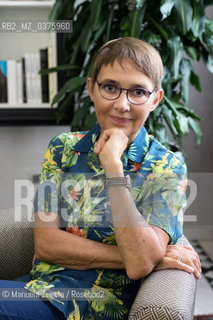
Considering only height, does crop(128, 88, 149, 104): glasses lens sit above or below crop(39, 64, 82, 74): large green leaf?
above

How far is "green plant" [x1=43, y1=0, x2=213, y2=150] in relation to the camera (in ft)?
7.25

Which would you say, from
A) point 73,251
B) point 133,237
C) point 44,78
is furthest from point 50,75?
point 133,237

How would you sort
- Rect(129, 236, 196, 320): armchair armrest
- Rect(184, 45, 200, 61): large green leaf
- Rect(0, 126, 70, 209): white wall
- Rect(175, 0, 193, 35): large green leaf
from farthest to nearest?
Rect(0, 126, 70, 209): white wall
Rect(184, 45, 200, 61): large green leaf
Rect(175, 0, 193, 35): large green leaf
Rect(129, 236, 196, 320): armchair armrest

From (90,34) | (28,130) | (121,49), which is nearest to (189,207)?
(28,130)

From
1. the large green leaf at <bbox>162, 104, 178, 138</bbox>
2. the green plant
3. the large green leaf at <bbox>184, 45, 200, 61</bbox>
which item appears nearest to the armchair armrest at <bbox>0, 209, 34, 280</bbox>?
the green plant

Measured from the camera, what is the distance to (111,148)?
131 centimetres

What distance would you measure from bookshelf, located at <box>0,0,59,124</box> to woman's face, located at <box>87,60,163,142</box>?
4.86ft

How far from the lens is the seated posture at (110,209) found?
4.09ft

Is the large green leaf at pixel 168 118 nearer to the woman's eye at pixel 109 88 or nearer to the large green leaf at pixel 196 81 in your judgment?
the large green leaf at pixel 196 81

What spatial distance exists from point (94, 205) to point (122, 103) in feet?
1.04

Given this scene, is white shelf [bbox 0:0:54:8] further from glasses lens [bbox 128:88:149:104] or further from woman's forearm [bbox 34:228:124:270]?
woman's forearm [bbox 34:228:124:270]

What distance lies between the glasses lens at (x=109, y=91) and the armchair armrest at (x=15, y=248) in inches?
21.9

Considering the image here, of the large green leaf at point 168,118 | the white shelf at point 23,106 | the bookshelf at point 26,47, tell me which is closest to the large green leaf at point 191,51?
the large green leaf at point 168,118

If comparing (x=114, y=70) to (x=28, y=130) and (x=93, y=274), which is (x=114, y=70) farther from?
(x=28, y=130)
